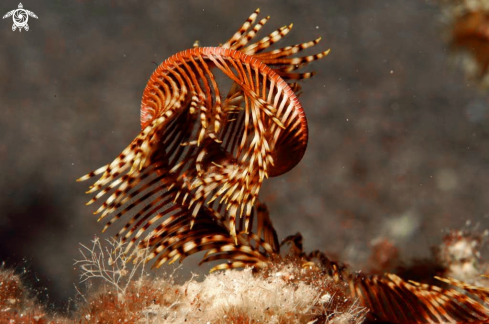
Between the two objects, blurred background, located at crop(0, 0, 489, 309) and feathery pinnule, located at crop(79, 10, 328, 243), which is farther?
blurred background, located at crop(0, 0, 489, 309)

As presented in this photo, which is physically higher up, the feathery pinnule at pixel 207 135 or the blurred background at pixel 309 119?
the blurred background at pixel 309 119

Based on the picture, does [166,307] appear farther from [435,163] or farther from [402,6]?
[402,6]

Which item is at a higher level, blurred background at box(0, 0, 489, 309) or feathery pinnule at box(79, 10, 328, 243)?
blurred background at box(0, 0, 489, 309)

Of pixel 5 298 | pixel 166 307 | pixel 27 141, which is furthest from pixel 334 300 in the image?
pixel 27 141

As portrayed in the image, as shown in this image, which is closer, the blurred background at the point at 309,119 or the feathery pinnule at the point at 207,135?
the feathery pinnule at the point at 207,135
